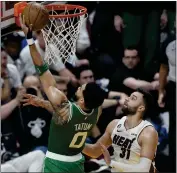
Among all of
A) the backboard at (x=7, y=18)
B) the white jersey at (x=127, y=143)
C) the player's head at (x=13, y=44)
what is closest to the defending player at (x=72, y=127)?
the white jersey at (x=127, y=143)

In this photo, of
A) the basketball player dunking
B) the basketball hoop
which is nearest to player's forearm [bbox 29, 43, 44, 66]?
the basketball hoop

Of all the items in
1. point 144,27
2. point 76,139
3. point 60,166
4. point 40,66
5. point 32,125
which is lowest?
point 32,125

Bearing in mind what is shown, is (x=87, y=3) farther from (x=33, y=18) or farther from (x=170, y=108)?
(x=33, y=18)

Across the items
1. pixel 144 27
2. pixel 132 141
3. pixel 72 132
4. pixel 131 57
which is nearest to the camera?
pixel 72 132

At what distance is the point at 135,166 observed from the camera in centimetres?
646

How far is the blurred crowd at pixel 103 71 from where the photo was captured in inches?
347

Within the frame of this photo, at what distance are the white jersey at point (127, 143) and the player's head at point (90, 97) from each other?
60 cm

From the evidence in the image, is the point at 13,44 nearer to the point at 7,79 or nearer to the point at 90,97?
A: the point at 7,79

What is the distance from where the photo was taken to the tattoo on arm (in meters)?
5.93

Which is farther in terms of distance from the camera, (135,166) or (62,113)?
(135,166)

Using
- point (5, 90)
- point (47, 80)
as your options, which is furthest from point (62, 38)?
point (5, 90)

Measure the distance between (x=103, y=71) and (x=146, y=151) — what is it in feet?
9.53

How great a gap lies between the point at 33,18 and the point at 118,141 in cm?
158

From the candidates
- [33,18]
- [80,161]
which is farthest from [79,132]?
[33,18]
